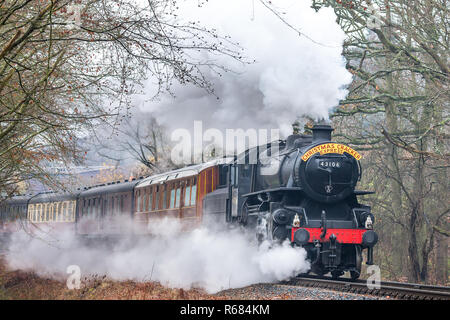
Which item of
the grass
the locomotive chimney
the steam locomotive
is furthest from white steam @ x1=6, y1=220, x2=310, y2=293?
the locomotive chimney

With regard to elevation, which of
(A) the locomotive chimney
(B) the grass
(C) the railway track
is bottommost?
(B) the grass

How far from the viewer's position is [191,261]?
1343 centimetres

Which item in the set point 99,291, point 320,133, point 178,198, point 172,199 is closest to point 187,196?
point 178,198

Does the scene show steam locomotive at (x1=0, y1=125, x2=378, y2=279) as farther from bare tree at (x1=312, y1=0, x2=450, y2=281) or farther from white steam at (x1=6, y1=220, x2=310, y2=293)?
bare tree at (x1=312, y1=0, x2=450, y2=281)

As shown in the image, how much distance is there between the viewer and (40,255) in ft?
76.9

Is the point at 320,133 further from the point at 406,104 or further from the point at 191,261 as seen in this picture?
the point at 406,104

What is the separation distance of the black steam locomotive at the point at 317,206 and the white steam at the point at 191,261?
16.4 inches

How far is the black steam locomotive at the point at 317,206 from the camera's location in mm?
11594

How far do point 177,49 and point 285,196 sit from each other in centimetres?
493

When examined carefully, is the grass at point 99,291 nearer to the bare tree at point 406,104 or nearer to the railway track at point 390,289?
the railway track at point 390,289

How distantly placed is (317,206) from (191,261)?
333 cm

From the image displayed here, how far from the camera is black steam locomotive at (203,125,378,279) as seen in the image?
1159 centimetres

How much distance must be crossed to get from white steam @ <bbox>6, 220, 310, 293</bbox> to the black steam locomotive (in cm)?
42

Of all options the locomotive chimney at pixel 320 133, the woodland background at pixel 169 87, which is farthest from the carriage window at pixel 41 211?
the locomotive chimney at pixel 320 133
